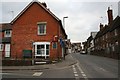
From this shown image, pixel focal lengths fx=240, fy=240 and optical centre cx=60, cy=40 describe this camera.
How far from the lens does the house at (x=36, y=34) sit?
116ft

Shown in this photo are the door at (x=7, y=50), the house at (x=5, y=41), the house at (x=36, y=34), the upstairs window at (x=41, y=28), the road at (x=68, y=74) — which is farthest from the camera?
the house at (x=5, y=41)

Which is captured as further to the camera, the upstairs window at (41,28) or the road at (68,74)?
the upstairs window at (41,28)

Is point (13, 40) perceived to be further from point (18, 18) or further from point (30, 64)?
point (30, 64)

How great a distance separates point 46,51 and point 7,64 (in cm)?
1070

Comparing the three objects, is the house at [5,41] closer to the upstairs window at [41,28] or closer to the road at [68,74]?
the upstairs window at [41,28]

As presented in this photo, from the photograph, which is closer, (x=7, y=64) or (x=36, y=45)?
(x=7, y=64)

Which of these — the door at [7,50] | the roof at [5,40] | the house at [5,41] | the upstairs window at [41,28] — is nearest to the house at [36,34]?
the upstairs window at [41,28]

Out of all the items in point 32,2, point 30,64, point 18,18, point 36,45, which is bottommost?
point 30,64

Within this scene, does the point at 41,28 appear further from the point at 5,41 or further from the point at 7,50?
the point at 5,41

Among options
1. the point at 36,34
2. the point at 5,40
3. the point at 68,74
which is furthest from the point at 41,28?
the point at 68,74

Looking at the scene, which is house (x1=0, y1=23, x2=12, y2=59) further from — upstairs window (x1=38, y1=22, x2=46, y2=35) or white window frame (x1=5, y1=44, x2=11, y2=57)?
upstairs window (x1=38, y1=22, x2=46, y2=35)

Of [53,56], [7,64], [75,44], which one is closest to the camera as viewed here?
[7,64]

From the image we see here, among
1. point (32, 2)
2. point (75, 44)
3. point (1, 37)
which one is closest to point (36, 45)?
point (32, 2)

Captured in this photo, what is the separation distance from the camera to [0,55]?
39781mm
